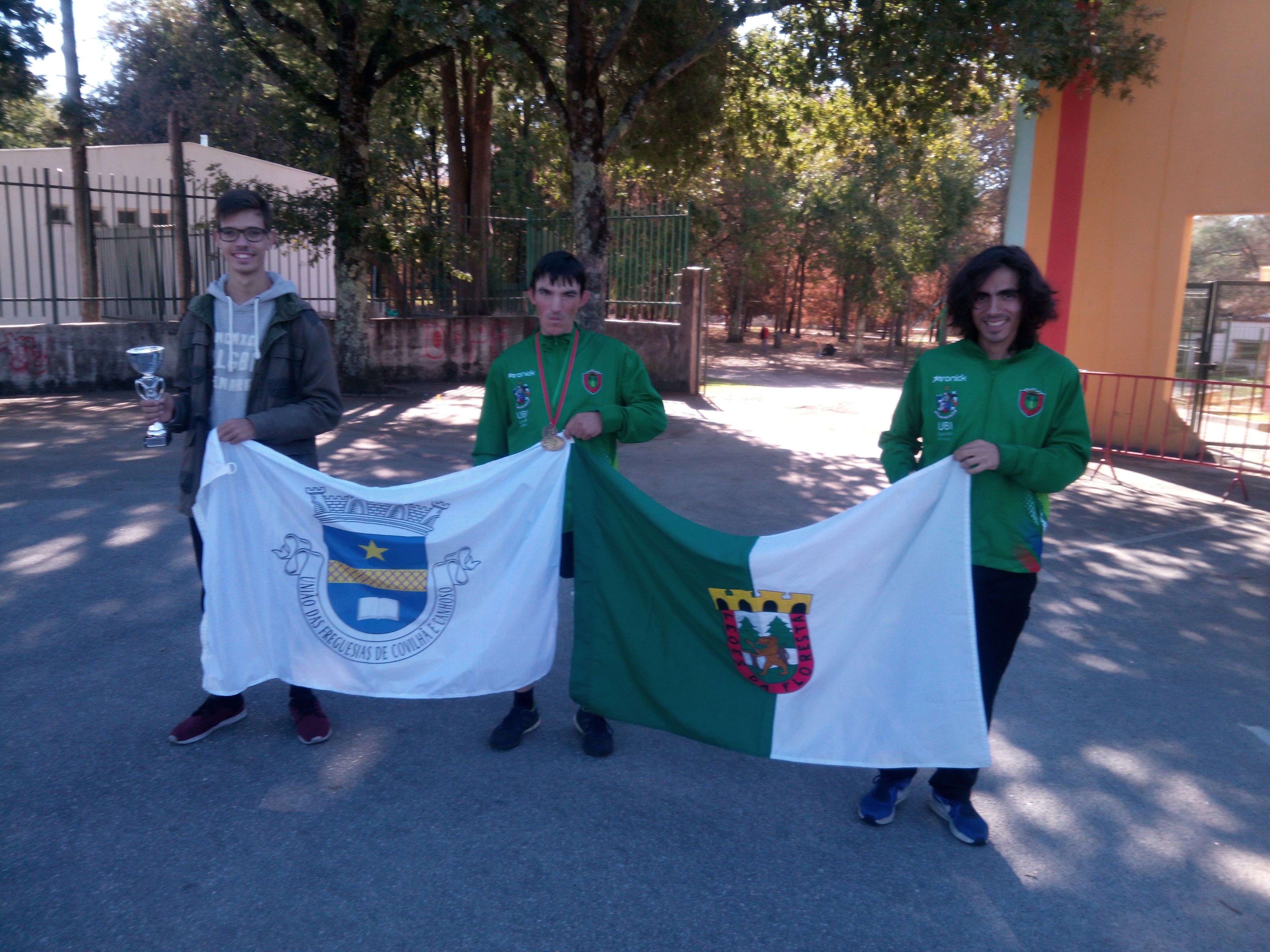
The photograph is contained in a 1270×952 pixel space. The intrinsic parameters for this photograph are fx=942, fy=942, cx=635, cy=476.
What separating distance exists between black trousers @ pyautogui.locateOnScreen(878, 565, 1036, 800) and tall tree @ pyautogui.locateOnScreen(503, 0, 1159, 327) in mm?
8415

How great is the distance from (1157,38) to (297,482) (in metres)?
11.0

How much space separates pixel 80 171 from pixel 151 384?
1331 cm

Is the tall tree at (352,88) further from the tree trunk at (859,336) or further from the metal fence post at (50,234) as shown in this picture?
the tree trunk at (859,336)

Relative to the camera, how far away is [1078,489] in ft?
31.3

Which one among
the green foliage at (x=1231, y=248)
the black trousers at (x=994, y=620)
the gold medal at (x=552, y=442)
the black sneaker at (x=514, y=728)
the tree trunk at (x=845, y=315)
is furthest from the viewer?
the tree trunk at (x=845, y=315)

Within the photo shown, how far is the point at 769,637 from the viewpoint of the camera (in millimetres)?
3361

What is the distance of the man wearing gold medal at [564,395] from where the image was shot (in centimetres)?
368

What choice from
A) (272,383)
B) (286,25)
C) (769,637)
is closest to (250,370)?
(272,383)

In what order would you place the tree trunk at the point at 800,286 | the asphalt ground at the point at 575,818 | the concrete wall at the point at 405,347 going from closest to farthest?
the asphalt ground at the point at 575,818
the concrete wall at the point at 405,347
the tree trunk at the point at 800,286

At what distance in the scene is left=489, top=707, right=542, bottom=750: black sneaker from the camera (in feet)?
12.6

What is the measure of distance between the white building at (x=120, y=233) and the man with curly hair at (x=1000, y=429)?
1159 cm

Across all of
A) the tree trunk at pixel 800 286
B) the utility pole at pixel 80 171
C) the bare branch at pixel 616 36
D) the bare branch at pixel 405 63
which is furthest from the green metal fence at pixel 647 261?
the tree trunk at pixel 800 286

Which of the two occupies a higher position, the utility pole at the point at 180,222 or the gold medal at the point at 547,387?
the utility pole at the point at 180,222

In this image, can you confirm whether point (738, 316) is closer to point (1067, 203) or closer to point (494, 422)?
point (1067, 203)
